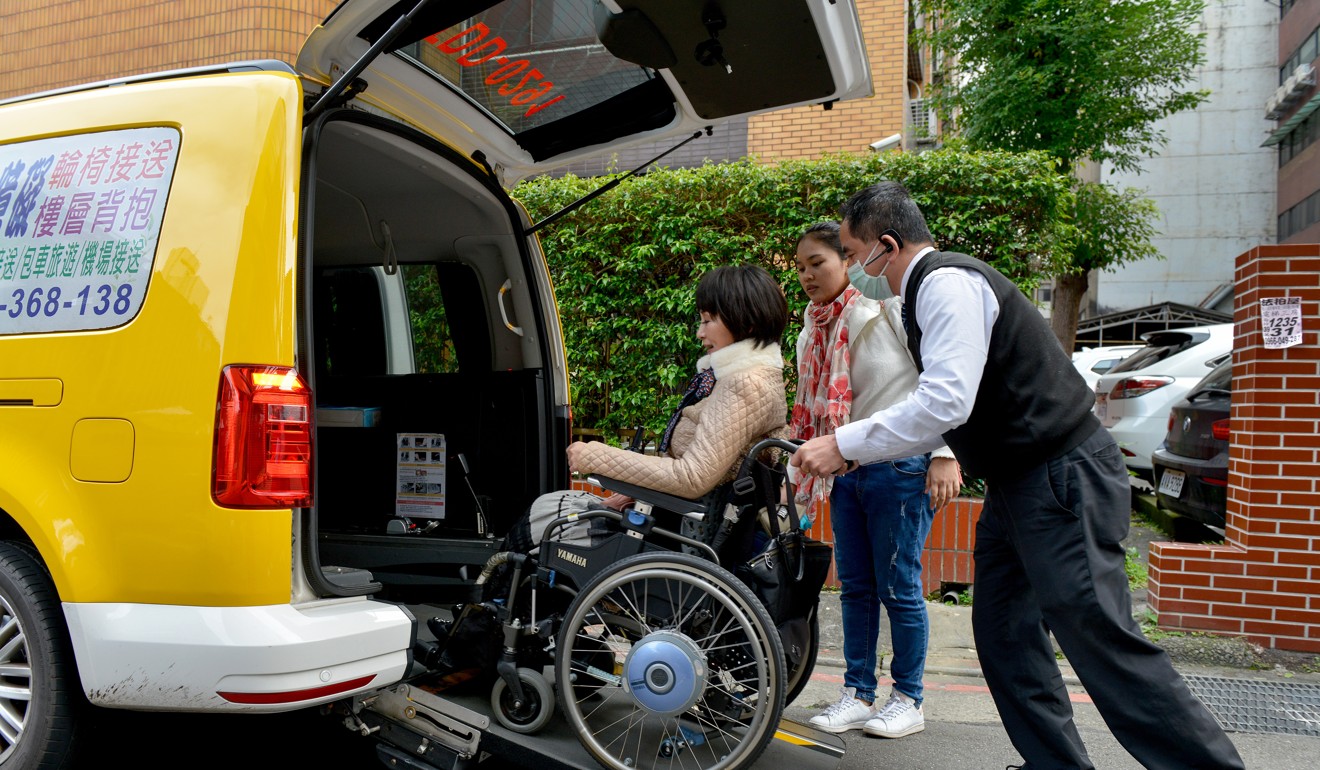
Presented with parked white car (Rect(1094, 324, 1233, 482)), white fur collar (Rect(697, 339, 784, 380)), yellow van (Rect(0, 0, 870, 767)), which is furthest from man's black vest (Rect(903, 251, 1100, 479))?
parked white car (Rect(1094, 324, 1233, 482))

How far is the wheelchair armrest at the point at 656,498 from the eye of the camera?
280cm

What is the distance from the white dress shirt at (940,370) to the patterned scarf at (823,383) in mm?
699

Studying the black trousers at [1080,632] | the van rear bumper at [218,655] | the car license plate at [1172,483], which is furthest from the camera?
the car license plate at [1172,483]

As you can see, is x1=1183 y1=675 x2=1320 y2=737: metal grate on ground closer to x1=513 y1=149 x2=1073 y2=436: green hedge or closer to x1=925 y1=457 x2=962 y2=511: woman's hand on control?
x1=925 y1=457 x2=962 y2=511: woman's hand on control

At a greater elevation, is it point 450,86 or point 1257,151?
point 1257,151

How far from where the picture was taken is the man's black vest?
2455 mm

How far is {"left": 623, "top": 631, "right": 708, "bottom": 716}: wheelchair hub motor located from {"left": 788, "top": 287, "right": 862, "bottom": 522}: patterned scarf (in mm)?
918

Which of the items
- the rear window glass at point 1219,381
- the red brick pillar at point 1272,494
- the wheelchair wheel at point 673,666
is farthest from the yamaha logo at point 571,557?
the rear window glass at point 1219,381

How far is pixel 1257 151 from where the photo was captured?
35.2m

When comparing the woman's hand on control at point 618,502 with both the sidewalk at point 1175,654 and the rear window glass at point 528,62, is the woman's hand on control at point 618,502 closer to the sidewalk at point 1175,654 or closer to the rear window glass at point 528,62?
the rear window glass at point 528,62

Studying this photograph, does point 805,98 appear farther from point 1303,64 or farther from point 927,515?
point 1303,64

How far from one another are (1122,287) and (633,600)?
38790 mm

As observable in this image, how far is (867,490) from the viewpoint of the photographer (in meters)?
3.25

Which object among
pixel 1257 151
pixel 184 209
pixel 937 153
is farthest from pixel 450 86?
pixel 1257 151
